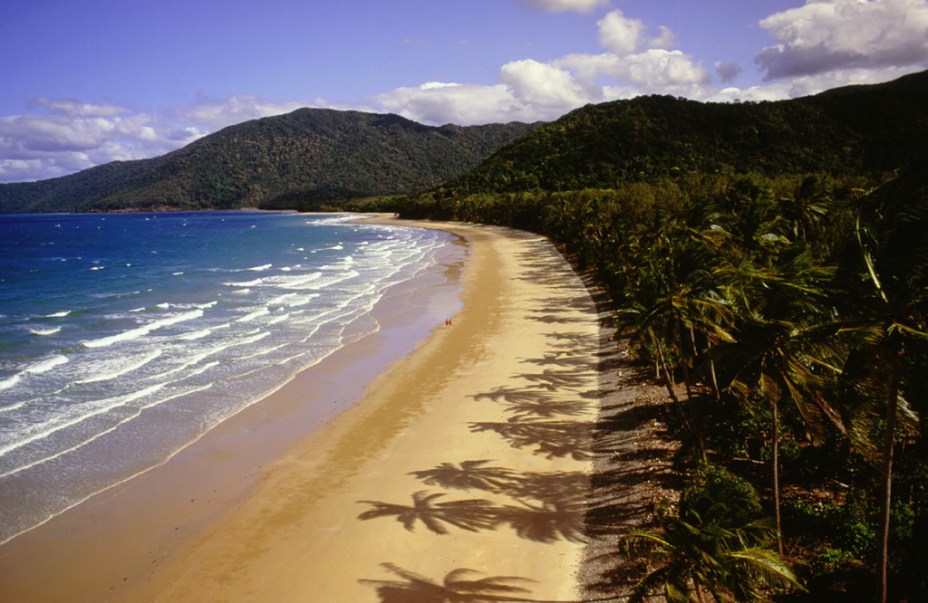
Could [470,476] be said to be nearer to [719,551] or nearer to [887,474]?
[719,551]

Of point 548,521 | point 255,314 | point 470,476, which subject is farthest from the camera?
point 255,314

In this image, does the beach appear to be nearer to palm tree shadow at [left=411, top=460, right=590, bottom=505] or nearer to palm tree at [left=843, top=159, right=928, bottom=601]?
palm tree shadow at [left=411, top=460, right=590, bottom=505]

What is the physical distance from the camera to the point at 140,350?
22.5 m

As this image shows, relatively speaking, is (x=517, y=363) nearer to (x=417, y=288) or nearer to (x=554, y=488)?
(x=554, y=488)

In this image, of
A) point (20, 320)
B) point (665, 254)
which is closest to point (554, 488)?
point (665, 254)

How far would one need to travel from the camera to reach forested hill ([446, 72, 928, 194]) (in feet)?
236

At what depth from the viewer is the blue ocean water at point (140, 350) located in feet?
44.6

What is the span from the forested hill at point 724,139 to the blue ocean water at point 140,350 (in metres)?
45.6

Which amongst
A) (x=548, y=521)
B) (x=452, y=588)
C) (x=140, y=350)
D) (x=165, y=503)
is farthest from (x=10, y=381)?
(x=548, y=521)

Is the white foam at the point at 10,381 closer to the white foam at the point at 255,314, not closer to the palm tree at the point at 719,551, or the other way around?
the white foam at the point at 255,314

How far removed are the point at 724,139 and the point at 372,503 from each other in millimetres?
88041

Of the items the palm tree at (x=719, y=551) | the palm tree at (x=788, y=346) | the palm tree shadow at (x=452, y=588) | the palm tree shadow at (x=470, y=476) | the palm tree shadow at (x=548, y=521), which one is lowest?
the palm tree shadow at (x=452, y=588)

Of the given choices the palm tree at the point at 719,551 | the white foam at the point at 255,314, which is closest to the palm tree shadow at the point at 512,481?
the palm tree at the point at 719,551

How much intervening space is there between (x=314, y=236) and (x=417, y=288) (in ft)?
170
